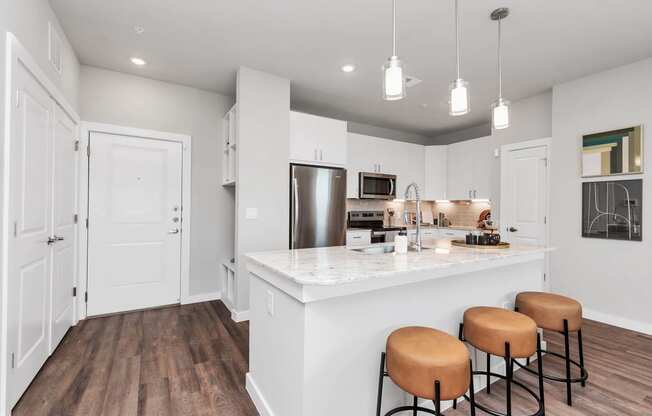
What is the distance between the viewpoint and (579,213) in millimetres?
3498

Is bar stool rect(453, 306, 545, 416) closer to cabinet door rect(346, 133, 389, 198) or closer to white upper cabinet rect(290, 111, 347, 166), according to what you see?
white upper cabinet rect(290, 111, 347, 166)

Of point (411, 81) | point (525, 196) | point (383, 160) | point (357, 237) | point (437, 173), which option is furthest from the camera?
point (437, 173)

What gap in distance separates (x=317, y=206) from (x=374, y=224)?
5.76ft

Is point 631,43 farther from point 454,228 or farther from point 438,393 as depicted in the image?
point 438,393

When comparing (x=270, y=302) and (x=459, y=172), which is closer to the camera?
(x=270, y=302)

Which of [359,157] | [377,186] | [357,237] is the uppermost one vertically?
[359,157]

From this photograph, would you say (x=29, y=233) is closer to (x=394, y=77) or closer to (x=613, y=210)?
(x=394, y=77)

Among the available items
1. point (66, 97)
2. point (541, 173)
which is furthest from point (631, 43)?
point (66, 97)

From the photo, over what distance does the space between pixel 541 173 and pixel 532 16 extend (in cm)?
216

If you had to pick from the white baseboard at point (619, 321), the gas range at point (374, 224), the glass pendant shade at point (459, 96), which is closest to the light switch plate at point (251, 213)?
the gas range at point (374, 224)

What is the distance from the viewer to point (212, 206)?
397 centimetres

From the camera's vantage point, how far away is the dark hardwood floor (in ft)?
6.08

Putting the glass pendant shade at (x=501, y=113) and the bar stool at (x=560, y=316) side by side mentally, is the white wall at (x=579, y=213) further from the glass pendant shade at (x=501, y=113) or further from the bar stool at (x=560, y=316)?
the glass pendant shade at (x=501, y=113)

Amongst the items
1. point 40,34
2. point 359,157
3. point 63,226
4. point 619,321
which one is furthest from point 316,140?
point 619,321
